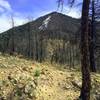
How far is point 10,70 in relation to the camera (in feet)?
73.5

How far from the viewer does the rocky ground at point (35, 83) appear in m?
20.5

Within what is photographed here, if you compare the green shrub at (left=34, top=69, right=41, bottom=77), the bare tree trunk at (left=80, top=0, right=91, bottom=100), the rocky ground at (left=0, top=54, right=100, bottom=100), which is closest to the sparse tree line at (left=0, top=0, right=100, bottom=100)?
the bare tree trunk at (left=80, top=0, right=91, bottom=100)

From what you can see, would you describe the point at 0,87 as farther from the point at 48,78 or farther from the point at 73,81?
the point at 73,81

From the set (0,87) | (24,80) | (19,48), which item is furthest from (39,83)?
(19,48)

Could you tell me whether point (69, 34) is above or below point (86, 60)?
above

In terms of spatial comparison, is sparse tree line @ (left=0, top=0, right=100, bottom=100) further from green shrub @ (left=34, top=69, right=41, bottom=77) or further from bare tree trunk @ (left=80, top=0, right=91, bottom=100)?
green shrub @ (left=34, top=69, right=41, bottom=77)

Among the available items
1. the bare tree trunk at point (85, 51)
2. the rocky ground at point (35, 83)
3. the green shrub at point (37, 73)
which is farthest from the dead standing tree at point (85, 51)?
the green shrub at point (37, 73)

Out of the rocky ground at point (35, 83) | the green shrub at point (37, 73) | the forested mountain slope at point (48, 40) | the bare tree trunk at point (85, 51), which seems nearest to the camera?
the bare tree trunk at point (85, 51)

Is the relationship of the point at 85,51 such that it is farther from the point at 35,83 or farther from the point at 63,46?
the point at 63,46

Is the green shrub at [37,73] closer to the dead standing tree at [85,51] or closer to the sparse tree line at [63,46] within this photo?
the sparse tree line at [63,46]

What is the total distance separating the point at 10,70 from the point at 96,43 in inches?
765

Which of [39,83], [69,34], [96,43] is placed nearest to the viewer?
[39,83]

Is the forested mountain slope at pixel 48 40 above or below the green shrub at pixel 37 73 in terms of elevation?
above

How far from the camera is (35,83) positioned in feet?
70.6
